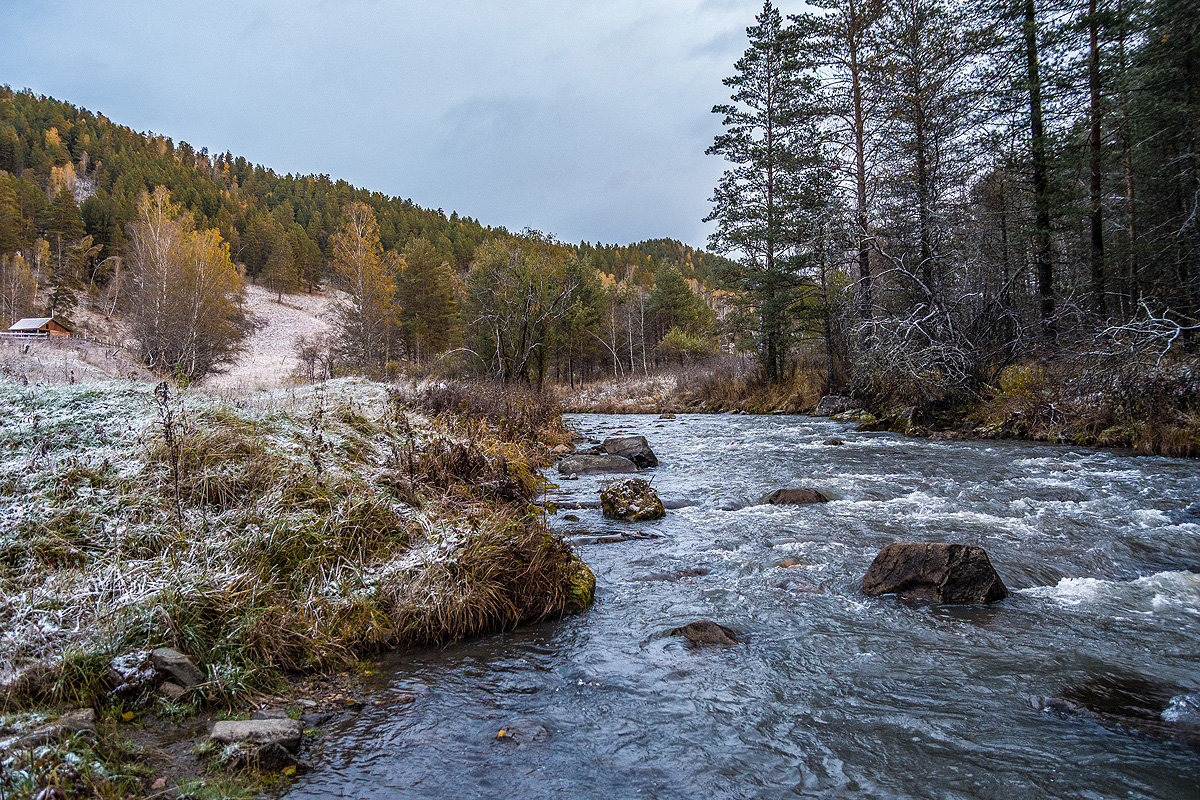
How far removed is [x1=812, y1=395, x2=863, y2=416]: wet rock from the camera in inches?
737

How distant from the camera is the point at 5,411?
504 cm

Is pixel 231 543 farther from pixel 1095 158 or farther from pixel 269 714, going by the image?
pixel 1095 158

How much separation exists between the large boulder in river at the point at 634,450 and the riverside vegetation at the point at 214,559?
Result: 5.49 m

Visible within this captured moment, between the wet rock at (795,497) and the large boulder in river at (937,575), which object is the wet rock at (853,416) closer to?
the wet rock at (795,497)

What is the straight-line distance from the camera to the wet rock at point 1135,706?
2.79m

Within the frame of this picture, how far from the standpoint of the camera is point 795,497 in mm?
7922

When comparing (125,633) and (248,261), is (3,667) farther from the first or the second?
(248,261)

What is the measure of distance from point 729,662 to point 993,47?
61.7 feet

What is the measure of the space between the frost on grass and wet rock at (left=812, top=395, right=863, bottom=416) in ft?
51.7

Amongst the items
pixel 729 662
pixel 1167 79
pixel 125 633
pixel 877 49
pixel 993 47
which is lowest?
pixel 729 662

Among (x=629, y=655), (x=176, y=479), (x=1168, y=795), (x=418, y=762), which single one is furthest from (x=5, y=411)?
(x=1168, y=795)

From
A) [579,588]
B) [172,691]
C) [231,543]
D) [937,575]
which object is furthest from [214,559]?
[937,575]

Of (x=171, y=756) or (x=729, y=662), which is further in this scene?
(x=729, y=662)

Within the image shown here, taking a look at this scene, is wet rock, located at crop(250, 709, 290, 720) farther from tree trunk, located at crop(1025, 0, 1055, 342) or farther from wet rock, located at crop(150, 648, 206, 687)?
tree trunk, located at crop(1025, 0, 1055, 342)
